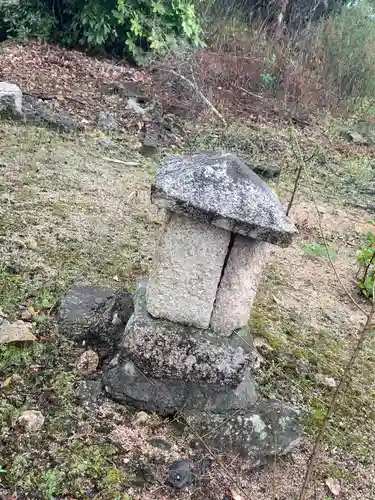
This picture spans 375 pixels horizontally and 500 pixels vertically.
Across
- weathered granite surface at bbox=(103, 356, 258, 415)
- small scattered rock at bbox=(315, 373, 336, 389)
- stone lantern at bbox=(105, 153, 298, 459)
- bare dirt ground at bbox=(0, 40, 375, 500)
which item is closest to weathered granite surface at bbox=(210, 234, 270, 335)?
stone lantern at bbox=(105, 153, 298, 459)

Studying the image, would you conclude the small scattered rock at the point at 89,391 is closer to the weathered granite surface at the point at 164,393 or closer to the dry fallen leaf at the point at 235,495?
the weathered granite surface at the point at 164,393

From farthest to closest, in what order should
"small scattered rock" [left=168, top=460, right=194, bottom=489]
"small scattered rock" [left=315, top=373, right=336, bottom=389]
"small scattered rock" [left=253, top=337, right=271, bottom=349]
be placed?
"small scattered rock" [left=253, top=337, right=271, bottom=349] < "small scattered rock" [left=315, top=373, right=336, bottom=389] < "small scattered rock" [left=168, top=460, right=194, bottom=489]

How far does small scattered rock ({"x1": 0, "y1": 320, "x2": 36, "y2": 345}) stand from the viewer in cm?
250

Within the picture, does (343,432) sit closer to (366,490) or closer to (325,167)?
(366,490)

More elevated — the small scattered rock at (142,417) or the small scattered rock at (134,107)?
the small scattered rock at (142,417)

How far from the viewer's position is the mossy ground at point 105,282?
2.05m

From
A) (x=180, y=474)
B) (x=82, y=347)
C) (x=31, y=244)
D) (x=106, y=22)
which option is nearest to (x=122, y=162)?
(x=31, y=244)

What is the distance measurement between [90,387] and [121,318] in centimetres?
40

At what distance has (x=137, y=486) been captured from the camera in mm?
1996

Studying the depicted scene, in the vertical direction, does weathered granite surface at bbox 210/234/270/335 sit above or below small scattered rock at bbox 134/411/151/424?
above

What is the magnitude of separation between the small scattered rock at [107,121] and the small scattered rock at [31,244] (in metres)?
3.13

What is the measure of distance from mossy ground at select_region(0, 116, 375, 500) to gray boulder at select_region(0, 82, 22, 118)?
201mm

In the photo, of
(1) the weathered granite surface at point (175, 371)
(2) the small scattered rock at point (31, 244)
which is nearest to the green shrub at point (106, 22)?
(2) the small scattered rock at point (31, 244)

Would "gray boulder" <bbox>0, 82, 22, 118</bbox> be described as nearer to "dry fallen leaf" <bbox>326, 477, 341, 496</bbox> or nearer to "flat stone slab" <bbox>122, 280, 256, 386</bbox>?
"flat stone slab" <bbox>122, 280, 256, 386</bbox>
